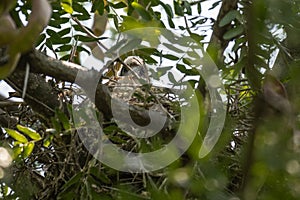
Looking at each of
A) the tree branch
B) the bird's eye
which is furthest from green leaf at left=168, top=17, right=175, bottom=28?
the bird's eye

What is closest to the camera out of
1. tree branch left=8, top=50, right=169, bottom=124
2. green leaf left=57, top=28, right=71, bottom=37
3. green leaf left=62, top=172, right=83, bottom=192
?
tree branch left=8, top=50, right=169, bottom=124

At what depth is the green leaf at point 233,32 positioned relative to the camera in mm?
1224

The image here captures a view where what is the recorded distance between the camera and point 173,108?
4.96ft

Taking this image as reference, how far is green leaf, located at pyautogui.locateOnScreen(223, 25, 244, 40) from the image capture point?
4.01 feet

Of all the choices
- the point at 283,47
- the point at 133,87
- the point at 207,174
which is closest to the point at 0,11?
the point at 207,174

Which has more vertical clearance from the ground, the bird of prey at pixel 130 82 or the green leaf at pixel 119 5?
the green leaf at pixel 119 5

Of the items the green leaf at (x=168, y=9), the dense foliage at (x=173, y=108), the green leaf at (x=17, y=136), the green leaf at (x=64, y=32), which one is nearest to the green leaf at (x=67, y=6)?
the dense foliage at (x=173, y=108)

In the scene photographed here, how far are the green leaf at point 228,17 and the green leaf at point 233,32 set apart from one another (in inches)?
0.7

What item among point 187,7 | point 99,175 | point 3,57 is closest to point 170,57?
point 187,7

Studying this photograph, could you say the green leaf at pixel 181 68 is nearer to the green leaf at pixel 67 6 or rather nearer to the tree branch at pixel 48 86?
the tree branch at pixel 48 86

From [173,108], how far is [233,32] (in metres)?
0.34

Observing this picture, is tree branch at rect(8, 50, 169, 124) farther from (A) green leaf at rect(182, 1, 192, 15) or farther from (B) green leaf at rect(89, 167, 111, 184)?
(A) green leaf at rect(182, 1, 192, 15)

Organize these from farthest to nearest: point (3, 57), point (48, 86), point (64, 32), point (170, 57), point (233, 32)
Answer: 1. point (64, 32)
2. point (170, 57)
3. point (48, 86)
4. point (233, 32)
5. point (3, 57)

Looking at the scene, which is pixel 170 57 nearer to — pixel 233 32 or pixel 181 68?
pixel 181 68
